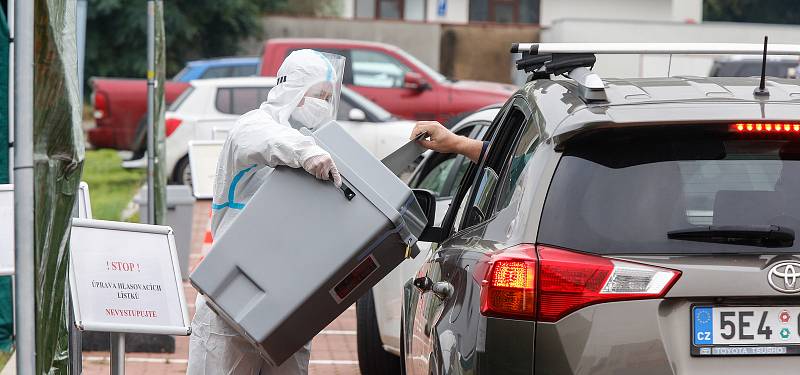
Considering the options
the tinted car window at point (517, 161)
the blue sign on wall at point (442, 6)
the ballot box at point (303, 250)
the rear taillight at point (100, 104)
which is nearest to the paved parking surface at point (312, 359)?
the ballot box at point (303, 250)

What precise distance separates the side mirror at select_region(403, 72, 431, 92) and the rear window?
56.7 ft

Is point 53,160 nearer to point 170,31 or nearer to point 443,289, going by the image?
point 443,289

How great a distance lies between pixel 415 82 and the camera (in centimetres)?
2098

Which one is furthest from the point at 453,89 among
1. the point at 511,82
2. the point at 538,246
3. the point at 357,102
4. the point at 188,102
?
the point at 538,246

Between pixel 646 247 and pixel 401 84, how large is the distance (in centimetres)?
1798

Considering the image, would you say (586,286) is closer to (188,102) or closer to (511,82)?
(188,102)

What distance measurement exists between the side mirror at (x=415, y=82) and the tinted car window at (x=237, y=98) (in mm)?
2988

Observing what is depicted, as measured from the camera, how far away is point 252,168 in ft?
16.5

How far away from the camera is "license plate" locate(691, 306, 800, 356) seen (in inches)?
134

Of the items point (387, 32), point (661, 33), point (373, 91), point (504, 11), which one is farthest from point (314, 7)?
point (373, 91)

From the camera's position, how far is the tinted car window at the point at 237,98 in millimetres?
18672

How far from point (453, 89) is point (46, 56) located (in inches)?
679

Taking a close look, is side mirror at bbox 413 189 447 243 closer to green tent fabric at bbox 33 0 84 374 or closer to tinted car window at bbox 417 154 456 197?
green tent fabric at bbox 33 0 84 374

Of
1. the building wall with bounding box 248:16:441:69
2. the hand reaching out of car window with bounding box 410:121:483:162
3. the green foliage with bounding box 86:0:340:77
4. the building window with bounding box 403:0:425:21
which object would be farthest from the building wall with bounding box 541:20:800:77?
the hand reaching out of car window with bounding box 410:121:483:162
